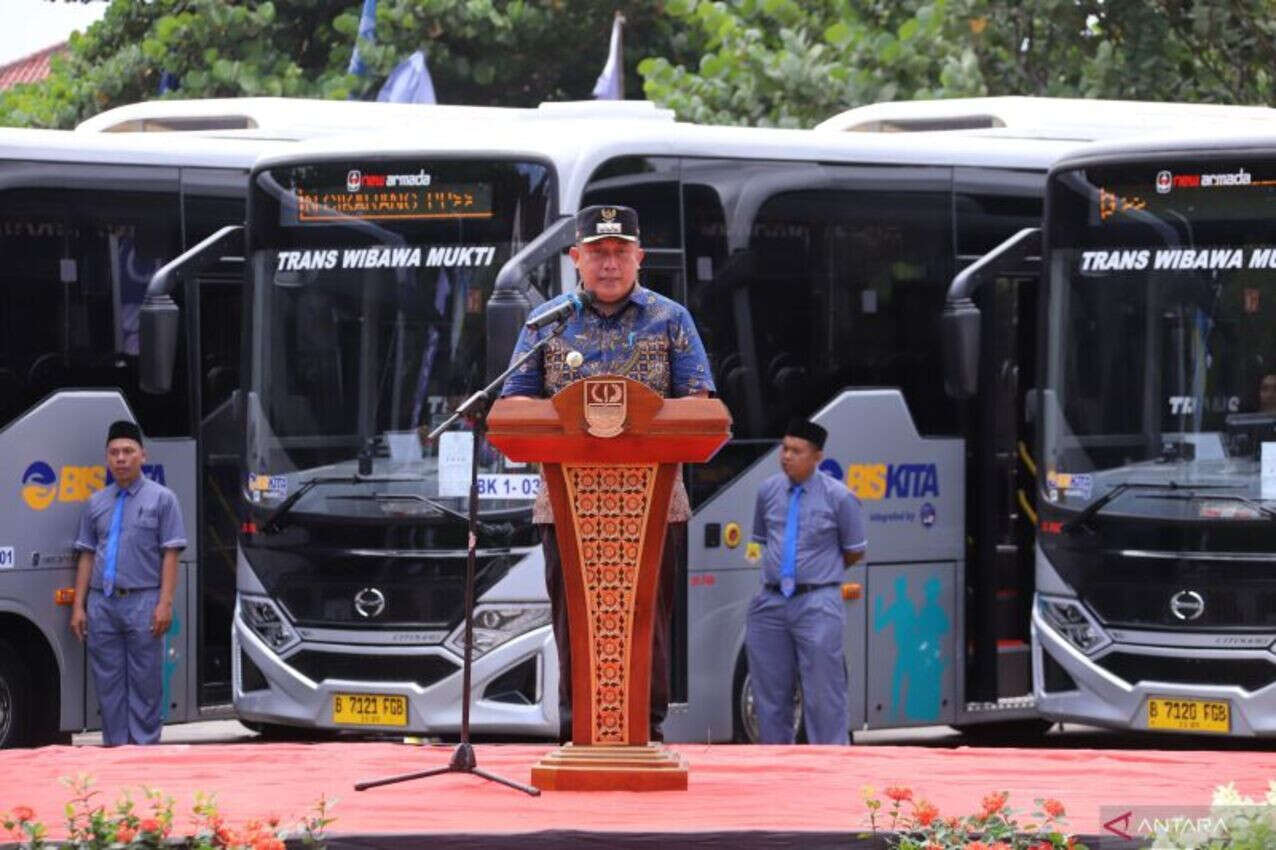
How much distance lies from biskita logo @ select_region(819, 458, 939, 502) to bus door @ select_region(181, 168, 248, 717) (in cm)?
311

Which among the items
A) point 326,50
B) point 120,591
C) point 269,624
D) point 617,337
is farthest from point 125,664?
point 326,50

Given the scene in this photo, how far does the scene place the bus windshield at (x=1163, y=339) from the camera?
14312 millimetres

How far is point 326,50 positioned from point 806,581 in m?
19.6

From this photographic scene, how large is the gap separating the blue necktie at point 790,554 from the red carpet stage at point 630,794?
10.5ft

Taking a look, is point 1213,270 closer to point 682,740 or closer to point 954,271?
point 954,271

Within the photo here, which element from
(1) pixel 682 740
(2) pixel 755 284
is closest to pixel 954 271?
(2) pixel 755 284

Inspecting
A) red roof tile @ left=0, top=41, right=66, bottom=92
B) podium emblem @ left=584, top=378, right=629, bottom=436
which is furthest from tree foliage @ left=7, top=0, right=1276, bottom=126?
red roof tile @ left=0, top=41, right=66, bottom=92

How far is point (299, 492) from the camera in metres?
14.6

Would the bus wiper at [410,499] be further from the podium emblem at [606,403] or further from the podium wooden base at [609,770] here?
the podium emblem at [606,403]

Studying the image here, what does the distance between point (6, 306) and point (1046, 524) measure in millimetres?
5178

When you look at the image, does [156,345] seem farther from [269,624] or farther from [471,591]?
[471,591]

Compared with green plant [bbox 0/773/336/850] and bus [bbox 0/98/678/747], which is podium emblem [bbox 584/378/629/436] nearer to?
green plant [bbox 0/773/336/850]

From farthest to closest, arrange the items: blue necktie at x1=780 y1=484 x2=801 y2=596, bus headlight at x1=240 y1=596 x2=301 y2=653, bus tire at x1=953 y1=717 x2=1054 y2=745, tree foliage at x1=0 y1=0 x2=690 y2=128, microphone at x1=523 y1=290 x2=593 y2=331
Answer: tree foliage at x1=0 y1=0 x2=690 y2=128
bus tire at x1=953 y1=717 x2=1054 y2=745
bus headlight at x1=240 y1=596 x2=301 y2=653
blue necktie at x1=780 y1=484 x2=801 y2=596
microphone at x1=523 y1=290 x2=593 y2=331

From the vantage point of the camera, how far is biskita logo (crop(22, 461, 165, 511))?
1481 cm
